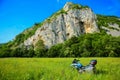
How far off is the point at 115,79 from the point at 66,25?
6486 inches

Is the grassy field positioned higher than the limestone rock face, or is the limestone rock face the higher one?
the limestone rock face

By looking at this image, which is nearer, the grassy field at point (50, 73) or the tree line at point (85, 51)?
the grassy field at point (50, 73)

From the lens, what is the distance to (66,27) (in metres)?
178

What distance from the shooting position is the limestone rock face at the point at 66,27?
6594 inches

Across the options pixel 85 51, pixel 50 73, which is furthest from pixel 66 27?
pixel 50 73

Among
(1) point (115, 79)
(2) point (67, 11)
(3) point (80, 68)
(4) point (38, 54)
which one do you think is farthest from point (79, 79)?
(2) point (67, 11)

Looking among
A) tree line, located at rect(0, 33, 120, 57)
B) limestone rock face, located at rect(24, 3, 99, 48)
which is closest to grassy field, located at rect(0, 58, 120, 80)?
tree line, located at rect(0, 33, 120, 57)

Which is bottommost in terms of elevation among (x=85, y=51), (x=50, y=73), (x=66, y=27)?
(x=50, y=73)

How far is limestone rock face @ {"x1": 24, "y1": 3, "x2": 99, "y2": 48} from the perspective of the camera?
168 metres

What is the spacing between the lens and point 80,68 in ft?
57.4

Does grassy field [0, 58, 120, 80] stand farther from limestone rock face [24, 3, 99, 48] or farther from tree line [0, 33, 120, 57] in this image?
limestone rock face [24, 3, 99, 48]

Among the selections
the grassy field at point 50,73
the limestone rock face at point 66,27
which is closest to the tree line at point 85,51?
the limestone rock face at point 66,27

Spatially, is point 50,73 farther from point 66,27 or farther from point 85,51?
point 66,27

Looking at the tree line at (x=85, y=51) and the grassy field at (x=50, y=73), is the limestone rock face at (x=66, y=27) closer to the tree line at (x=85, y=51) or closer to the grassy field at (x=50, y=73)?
the tree line at (x=85, y=51)
